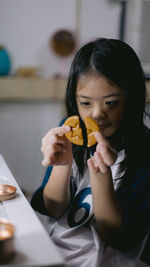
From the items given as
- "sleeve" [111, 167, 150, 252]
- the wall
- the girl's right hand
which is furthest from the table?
the wall

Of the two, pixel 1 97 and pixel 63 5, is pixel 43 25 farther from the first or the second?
pixel 1 97

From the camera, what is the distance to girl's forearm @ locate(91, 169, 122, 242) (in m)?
0.83

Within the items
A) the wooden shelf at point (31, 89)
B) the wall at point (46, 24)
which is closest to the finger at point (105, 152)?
the wooden shelf at point (31, 89)

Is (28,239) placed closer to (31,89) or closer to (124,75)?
(124,75)

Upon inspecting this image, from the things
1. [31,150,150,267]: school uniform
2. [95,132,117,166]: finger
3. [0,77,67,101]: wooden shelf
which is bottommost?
[0,77,67,101]: wooden shelf

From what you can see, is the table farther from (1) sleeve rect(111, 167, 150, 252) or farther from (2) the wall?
(2) the wall

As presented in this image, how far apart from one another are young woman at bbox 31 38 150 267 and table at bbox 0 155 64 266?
7.1 inches

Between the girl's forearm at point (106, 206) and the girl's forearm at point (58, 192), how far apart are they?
→ 0.52 ft

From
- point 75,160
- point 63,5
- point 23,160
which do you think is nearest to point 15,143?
point 23,160

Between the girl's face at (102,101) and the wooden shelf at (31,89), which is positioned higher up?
the girl's face at (102,101)

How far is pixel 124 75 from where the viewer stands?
903mm

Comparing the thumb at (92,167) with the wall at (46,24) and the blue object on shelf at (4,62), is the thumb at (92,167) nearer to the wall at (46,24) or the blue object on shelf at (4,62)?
the blue object on shelf at (4,62)

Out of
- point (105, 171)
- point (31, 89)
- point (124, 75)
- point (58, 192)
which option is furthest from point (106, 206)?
point (31, 89)

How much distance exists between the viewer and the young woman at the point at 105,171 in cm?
85
